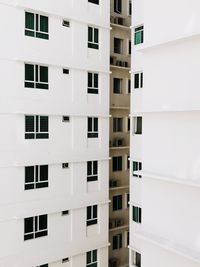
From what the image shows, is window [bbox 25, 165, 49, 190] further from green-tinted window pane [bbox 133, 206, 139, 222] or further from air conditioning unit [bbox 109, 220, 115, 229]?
air conditioning unit [bbox 109, 220, 115, 229]

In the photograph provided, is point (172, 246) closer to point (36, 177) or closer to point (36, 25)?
point (36, 177)

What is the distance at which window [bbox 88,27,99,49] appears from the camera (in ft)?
26.7

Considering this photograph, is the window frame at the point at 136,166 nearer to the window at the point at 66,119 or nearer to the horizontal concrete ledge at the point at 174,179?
the window at the point at 66,119

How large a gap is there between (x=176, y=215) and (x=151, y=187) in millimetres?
586

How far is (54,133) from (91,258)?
306 cm

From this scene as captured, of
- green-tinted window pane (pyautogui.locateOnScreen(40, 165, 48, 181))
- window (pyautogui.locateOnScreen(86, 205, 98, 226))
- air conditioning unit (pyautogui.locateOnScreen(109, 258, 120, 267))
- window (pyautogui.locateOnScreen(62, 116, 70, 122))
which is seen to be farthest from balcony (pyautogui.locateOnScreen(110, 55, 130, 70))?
air conditioning unit (pyautogui.locateOnScreen(109, 258, 120, 267))

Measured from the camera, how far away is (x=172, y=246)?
487cm

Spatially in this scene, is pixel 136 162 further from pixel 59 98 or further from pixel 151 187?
pixel 151 187

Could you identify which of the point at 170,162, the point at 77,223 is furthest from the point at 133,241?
the point at 170,162

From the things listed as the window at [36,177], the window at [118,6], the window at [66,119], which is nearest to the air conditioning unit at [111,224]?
the window at [36,177]

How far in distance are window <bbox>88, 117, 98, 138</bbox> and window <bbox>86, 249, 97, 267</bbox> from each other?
2.66 m

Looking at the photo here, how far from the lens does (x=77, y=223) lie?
26.1ft

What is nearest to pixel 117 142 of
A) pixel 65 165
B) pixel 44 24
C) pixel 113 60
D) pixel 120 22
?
pixel 65 165

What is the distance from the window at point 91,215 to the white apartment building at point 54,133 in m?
0.02
